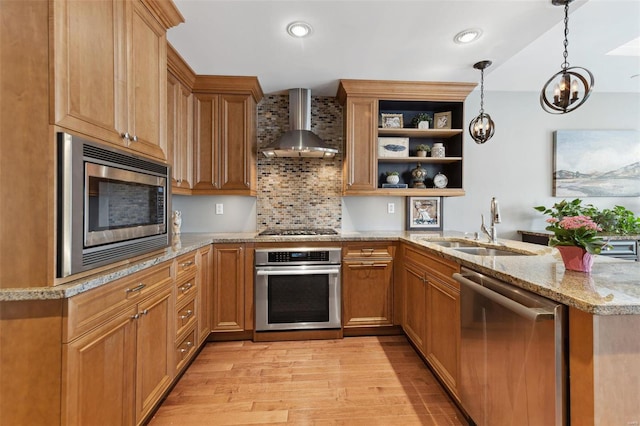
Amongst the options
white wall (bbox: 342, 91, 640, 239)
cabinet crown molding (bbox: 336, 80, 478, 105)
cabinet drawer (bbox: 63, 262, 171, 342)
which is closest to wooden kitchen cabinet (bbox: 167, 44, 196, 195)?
cabinet drawer (bbox: 63, 262, 171, 342)

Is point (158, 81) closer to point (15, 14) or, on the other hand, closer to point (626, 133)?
point (15, 14)

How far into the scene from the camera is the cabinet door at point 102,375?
1002mm

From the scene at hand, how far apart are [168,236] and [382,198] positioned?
2.23 m

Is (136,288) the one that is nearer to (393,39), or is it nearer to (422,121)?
(393,39)

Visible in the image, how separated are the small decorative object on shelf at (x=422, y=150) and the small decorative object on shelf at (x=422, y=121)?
200 mm

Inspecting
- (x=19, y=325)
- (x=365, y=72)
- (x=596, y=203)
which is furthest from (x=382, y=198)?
(x=19, y=325)

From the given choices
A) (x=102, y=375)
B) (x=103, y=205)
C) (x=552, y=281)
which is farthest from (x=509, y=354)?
(x=103, y=205)

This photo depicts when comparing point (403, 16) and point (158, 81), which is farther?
point (403, 16)

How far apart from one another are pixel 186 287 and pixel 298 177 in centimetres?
163

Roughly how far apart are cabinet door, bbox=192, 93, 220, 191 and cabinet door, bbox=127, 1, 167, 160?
987 millimetres

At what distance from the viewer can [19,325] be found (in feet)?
3.20

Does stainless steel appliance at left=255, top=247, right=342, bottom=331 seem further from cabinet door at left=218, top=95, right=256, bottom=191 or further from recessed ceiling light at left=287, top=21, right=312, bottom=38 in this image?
recessed ceiling light at left=287, top=21, right=312, bottom=38

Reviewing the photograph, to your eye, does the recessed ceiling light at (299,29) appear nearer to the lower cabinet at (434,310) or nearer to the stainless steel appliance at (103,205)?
the stainless steel appliance at (103,205)

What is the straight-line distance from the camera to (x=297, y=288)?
2564 millimetres
